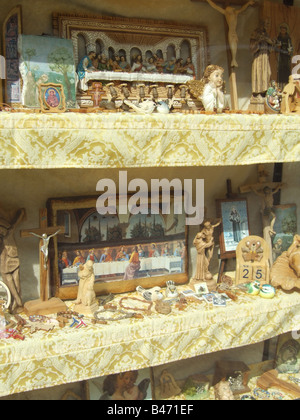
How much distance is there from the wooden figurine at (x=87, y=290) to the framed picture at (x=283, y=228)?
3.56 ft

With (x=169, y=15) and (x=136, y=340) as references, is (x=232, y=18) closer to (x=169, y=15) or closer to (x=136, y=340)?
(x=169, y=15)

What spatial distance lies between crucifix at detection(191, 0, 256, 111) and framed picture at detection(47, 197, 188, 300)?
736 millimetres

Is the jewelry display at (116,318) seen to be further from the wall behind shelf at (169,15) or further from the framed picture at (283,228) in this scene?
the wall behind shelf at (169,15)

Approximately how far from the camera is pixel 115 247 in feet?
7.00

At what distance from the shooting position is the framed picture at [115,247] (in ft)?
6.70

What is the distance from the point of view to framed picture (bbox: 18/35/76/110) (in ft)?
6.11

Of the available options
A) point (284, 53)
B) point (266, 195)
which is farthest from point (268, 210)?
point (284, 53)

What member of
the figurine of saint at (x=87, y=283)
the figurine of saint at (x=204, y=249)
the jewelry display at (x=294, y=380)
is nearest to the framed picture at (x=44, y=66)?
the figurine of saint at (x=87, y=283)

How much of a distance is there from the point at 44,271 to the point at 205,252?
0.84 metres

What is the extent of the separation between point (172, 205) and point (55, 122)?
32.8 inches

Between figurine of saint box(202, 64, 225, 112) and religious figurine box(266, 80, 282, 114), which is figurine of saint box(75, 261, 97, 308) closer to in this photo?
figurine of saint box(202, 64, 225, 112)

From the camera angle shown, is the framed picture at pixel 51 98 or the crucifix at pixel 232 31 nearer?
the framed picture at pixel 51 98
